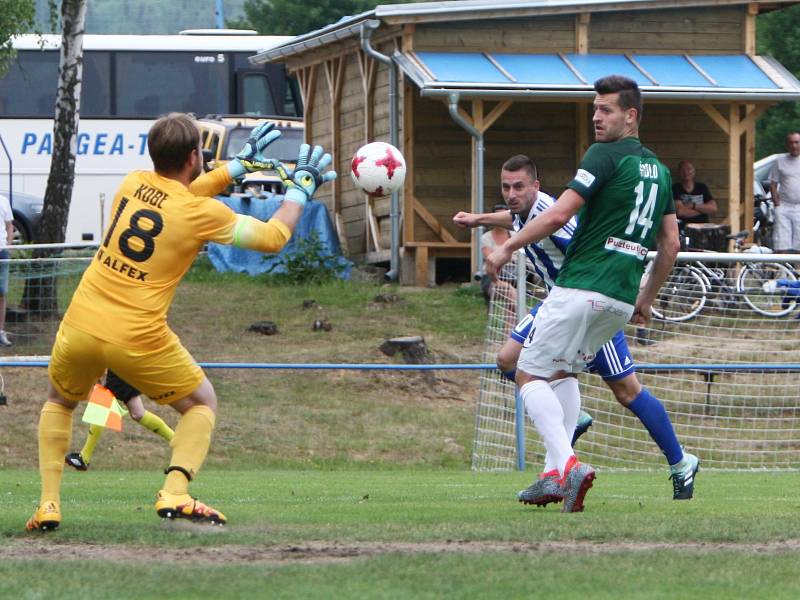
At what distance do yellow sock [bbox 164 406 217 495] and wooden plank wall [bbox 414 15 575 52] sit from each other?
17.5m

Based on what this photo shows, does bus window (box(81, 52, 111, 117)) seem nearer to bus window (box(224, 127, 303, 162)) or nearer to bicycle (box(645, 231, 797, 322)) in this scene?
bus window (box(224, 127, 303, 162))

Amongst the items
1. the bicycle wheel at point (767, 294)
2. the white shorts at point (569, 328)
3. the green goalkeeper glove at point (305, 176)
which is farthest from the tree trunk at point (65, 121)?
the green goalkeeper glove at point (305, 176)

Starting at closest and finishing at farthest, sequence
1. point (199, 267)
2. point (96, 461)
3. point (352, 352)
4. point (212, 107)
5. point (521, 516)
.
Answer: point (521, 516) → point (96, 461) → point (352, 352) → point (199, 267) → point (212, 107)

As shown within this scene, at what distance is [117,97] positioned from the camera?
108 feet

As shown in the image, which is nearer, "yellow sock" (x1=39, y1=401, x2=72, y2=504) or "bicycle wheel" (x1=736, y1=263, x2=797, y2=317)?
"yellow sock" (x1=39, y1=401, x2=72, y2=504)

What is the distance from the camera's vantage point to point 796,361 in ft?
56.7

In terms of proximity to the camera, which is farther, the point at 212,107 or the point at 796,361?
the point at 212,107

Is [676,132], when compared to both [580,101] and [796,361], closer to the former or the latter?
[580,101]

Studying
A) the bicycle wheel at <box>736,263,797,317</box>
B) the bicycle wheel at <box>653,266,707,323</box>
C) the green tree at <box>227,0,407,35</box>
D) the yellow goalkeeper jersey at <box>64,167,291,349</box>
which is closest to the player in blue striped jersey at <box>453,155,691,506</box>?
the yellow goalkeeper jersey at <box>64,167,291,349</box>

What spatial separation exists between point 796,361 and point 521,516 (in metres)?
9.98

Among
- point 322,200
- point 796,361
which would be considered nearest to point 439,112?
point 322,200

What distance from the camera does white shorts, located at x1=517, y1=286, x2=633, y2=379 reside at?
8.09 m

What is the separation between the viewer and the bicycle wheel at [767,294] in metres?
17.3

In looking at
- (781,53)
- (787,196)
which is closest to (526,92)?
(787,196)
